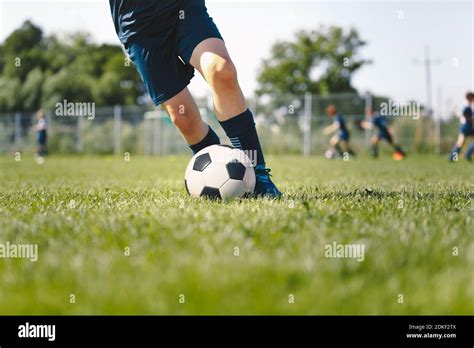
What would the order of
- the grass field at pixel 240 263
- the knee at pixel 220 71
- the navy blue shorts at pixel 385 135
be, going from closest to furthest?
the grass field at pixel 240 263, the knee at pixel 220 71, the navy blue shorts at pixel 385 135

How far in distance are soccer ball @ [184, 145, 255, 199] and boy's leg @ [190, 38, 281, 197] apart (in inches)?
4.0

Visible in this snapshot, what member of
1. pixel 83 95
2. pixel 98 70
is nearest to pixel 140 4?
pixel 83 95

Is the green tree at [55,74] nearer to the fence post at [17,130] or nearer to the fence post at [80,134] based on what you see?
the fence post at [17,130]

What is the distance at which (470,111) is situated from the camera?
46.1 ft

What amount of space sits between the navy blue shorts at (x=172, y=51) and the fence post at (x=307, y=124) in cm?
1976

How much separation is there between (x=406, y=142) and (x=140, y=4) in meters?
21.3

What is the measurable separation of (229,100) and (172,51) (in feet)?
1.91

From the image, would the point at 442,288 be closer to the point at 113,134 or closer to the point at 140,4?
the point at 140,4

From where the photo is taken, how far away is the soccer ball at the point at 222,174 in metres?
3.71

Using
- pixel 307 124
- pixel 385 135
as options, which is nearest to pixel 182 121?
pixel 385 135

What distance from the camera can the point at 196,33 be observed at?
3703 mm

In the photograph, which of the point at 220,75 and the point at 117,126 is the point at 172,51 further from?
the point at 117,126

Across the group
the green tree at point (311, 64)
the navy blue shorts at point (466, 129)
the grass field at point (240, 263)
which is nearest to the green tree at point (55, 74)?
the green tree at point (311, 64)

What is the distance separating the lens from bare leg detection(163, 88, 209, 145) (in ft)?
13.2
